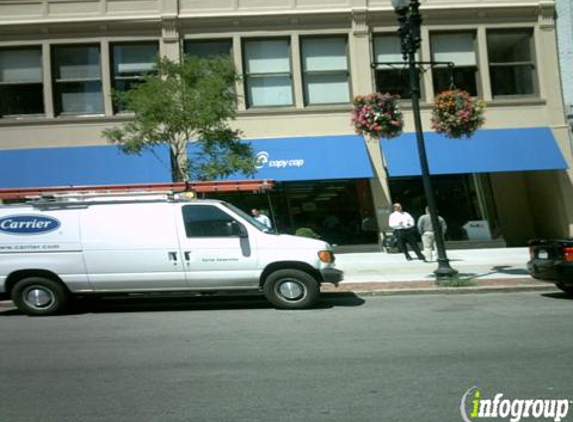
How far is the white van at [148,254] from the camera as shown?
10.2 metres

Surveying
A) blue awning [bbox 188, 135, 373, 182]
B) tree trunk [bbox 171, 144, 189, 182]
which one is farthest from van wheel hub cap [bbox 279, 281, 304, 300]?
blue awning [bbox 188, 135, 373, 182]

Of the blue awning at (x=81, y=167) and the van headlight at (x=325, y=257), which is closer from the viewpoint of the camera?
the van headlight at (x=325, y=257)

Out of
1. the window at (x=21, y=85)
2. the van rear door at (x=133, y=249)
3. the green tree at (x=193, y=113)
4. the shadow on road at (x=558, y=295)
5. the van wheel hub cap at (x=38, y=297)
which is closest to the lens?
the van rear door at (x=133, y=249)

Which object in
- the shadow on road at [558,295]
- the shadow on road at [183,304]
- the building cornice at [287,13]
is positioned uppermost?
the building cornice at [287,13]

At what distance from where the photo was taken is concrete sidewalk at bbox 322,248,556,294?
11766 millimetres

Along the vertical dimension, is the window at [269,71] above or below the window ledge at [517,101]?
above

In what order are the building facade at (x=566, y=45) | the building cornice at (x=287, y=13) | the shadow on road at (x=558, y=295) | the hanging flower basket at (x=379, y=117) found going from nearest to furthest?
the shadow on road at (x=558, y=295) < the hanging flower basket at (x=379, y=117) < the building cornice at (x=287, y=13) < the building facade at (x=566, y=45)

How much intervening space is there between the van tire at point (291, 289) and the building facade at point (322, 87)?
8.25 m

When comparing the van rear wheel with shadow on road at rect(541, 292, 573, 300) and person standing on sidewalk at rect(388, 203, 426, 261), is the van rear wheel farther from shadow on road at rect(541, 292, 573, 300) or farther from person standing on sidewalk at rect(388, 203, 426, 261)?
person standing on sidewalk at rect(388, 203, 426, 261)

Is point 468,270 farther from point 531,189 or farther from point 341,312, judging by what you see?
point 531,189

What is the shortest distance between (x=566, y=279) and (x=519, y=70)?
12.2m

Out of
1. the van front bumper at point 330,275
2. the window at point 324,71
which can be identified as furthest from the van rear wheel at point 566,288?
the window at point 324,71

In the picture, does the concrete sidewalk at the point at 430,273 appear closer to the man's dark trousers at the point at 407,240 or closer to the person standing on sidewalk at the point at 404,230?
the man's dark trousers at the point at 407,240

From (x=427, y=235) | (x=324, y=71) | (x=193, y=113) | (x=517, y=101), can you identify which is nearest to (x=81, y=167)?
(x=193, y=113)
